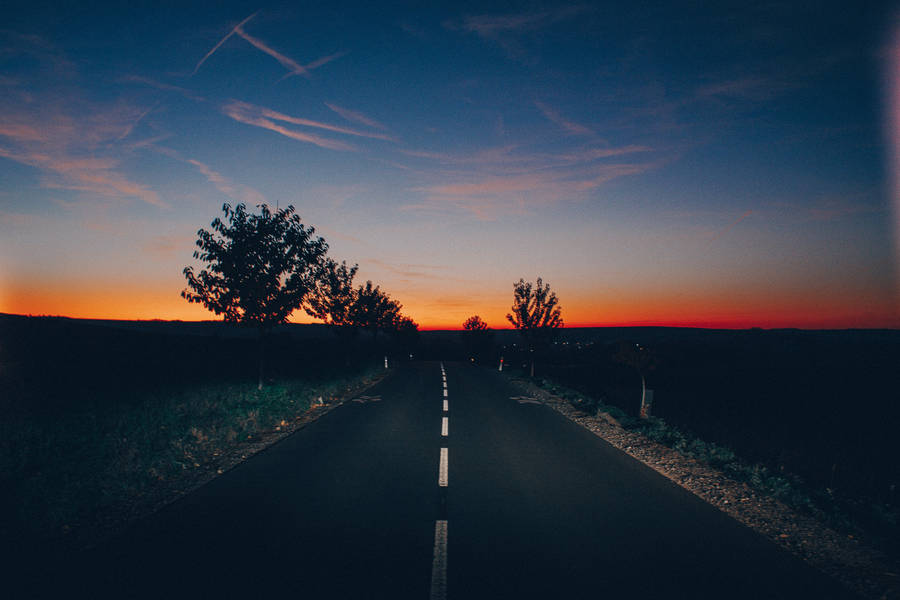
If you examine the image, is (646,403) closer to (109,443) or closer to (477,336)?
(109,443)

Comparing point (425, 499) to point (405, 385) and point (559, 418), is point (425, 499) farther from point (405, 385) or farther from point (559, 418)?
point (405, 385)

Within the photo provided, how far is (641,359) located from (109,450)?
43.5 ft

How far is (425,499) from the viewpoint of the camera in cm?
612

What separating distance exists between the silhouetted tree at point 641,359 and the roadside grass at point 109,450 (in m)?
10.2

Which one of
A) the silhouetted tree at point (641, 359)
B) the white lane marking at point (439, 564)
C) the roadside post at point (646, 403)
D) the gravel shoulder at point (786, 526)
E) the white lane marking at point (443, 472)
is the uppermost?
the silhouetted tree at point (641, 359)

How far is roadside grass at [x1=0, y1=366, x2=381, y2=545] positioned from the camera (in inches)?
214

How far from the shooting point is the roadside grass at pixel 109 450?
17.8 ft

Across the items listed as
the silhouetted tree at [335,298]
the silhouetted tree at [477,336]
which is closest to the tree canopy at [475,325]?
the silhouetted tree at [477,336]

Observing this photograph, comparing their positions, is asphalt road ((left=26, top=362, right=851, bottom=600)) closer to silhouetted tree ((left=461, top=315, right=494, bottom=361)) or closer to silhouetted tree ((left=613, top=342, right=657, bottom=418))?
silhouetted tree ((left=613, top=342, right=657, bottom=418))

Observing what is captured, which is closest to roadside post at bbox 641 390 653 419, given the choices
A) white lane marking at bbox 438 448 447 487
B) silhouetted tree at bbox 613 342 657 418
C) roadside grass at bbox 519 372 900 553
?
silhouetted tree at bbox 613 342 657 418

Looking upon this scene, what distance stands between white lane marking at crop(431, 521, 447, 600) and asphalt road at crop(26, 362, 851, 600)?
0.02 meters

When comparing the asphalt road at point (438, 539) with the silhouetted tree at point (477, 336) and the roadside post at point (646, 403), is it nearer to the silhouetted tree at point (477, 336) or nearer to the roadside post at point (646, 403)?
the roadside post at point (646, 403)

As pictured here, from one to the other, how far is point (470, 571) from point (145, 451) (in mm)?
6626

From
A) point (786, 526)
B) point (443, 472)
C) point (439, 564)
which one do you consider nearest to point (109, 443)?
point (443, 472)
